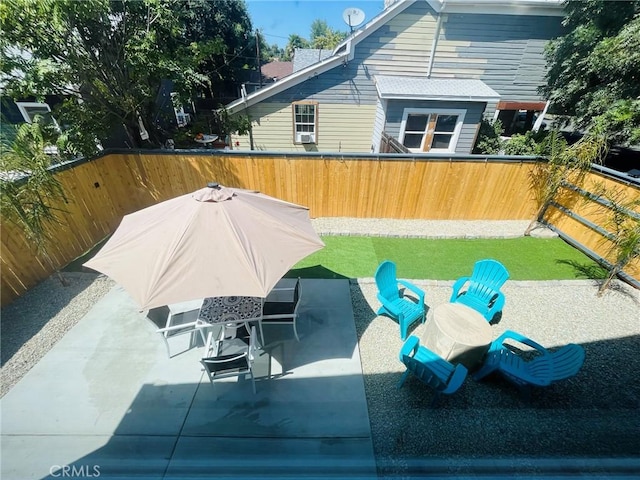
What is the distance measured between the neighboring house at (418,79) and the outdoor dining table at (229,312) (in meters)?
8.63

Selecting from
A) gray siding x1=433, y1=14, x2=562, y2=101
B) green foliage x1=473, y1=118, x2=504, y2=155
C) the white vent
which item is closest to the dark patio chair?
the white vent

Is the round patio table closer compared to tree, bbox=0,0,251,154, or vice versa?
the round patio table

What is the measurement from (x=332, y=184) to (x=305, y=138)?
548 cm

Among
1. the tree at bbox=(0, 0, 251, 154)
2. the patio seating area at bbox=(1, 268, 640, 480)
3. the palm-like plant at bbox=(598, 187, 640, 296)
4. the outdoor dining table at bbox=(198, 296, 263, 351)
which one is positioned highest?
the tree at bbox=(0, 0, 251, 154)

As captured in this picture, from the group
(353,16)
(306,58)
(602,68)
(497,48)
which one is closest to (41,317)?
(353,16)

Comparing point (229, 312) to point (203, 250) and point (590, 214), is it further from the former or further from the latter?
point (590, 214)

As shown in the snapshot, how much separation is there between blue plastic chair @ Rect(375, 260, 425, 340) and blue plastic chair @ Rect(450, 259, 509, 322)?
2.78 ft

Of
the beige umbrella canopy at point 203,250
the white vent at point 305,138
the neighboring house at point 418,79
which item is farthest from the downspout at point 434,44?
the beige umbrella canopy at point 203,250

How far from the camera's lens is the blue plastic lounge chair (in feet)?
10.3

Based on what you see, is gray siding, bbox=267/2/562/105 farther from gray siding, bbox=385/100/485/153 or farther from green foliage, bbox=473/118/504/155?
green foliage, bbox=473/118/504/155

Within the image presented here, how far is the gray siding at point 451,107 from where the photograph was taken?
10008 mm

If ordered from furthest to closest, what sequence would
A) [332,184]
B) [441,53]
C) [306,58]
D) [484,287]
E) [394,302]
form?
[306,58], [441,53], [332,184], [484,287], [394,302]

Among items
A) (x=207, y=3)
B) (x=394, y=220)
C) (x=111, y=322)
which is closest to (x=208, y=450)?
(x=111, y=322)

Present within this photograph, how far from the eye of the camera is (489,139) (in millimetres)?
11680
